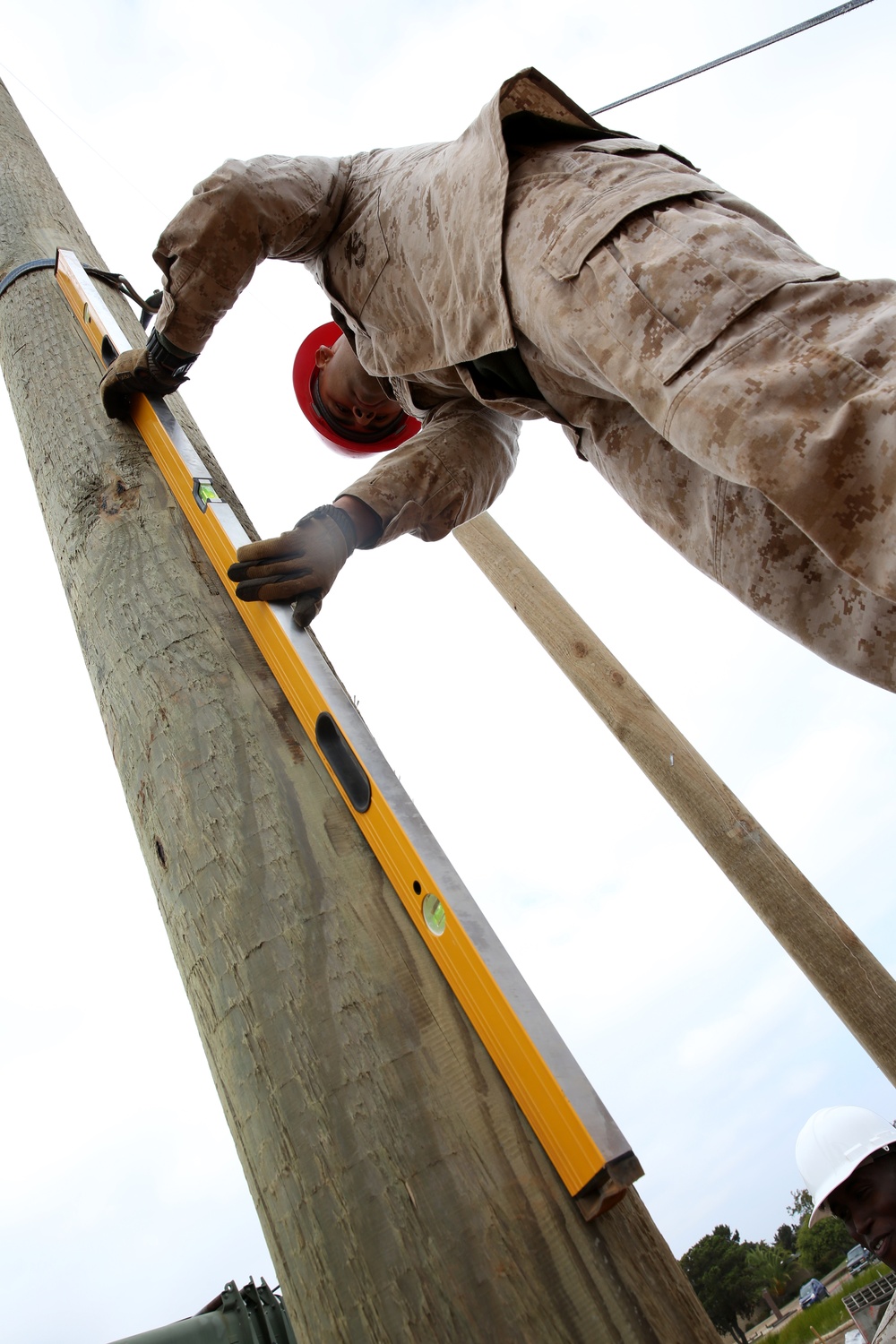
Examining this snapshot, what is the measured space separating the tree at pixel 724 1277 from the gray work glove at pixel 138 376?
908 inches

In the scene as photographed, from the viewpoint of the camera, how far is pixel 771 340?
0.91 metres

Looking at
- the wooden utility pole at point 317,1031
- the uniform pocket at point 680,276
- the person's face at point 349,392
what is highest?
the person's face at point 349,392

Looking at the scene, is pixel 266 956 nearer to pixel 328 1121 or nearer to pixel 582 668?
pixel 328 1121

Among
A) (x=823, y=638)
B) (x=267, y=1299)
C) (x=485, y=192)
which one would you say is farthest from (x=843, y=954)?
(x=485, y=192)

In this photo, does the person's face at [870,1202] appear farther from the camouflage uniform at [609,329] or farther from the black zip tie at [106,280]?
the black zip tie at [106,280]

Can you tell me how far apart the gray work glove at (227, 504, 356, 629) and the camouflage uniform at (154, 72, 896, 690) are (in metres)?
0.34

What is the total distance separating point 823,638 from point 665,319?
0.54 m

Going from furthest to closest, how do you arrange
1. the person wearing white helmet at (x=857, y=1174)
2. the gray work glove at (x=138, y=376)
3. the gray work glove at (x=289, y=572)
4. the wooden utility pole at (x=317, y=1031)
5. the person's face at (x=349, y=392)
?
the person wearing white helmet at (x=857, y=1174)
the person's face at (x=349, y=392)
the gray work glove at (x=138, y=376)
the gray work glove at (x=289, y=572)
the wooden utility pole at (x=317, y=1031)

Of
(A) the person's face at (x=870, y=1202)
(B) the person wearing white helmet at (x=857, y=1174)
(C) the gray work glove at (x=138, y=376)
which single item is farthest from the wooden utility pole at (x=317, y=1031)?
(A) the person's face at (x=870, y=1202)

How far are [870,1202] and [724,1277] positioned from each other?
75.5 ft

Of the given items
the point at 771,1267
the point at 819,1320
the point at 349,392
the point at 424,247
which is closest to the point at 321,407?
the point at 349,392

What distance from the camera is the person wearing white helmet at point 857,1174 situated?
3320 mm

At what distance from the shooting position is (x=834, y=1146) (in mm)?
3742

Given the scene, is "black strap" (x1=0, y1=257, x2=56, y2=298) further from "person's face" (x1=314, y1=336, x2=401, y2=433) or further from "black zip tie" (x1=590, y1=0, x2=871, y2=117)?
"black zip tie" (x1=590, y1=0, x2=871, y2=117)
